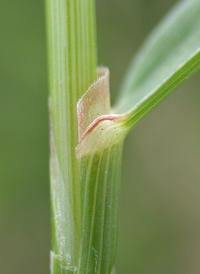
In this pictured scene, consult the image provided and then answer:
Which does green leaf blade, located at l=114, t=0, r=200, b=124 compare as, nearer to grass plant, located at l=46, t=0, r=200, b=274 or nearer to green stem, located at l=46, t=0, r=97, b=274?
grass plant, located at l=46, t=0, r=200, b=274

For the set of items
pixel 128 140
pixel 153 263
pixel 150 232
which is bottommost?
pixel 153 263

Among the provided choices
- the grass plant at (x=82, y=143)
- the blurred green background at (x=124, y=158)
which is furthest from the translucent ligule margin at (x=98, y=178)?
the blurred green background at (x=124, y=158)

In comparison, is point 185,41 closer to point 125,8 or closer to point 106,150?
point 106,150

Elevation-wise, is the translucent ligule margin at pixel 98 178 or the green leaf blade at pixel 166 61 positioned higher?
the green leaf blade at pixel 166 61

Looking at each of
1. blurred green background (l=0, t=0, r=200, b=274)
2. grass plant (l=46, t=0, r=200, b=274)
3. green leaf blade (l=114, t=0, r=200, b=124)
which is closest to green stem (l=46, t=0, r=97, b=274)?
grass plant (l=46, t=0, r=200, b=274)

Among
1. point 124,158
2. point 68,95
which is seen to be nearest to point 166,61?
point 68,95

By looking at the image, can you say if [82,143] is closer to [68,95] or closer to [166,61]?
[68,95]

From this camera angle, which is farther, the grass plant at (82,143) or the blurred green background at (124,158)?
the blurred green background at (124,158)

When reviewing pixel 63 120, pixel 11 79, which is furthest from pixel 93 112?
pixel 11 79

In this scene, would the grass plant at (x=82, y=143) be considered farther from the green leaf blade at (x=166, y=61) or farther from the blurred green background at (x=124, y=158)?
the blurred green background at (x=124, y=158)
